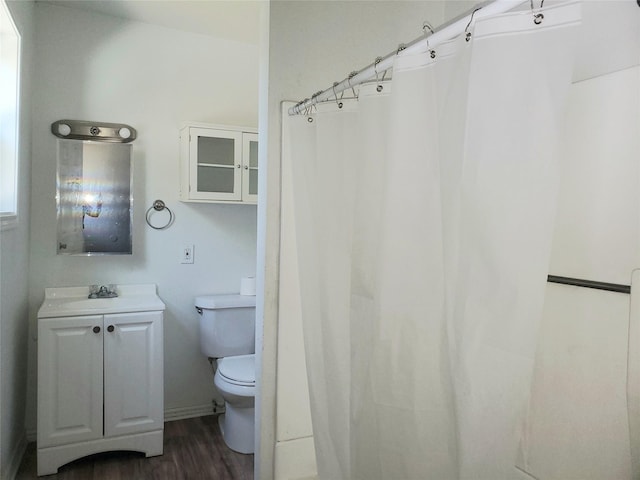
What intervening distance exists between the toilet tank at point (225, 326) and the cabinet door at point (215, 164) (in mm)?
654

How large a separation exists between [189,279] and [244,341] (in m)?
0.54

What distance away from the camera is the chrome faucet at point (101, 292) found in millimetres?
2396

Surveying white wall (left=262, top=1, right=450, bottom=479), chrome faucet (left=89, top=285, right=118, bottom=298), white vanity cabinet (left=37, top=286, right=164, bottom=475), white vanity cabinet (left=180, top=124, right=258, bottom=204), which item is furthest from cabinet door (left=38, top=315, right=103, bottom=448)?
white wall (left=262, top=1, right=450, bottom=479)

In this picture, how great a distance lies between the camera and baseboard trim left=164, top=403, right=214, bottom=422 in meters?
2.67

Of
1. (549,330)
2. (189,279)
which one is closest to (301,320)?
(549,330)

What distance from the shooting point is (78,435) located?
212cm

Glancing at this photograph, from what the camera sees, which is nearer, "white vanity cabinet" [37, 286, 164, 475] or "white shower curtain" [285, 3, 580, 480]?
"white shower curtain" [285, 3, 580, 480]

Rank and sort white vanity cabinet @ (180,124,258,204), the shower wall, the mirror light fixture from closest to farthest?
the shower wall, the mirror light fixture, white vanity cabinet @ (180,124,258,204)

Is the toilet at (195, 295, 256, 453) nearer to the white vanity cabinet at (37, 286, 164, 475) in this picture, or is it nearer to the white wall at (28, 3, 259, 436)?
the white wall at (28, 3, 259, 436)

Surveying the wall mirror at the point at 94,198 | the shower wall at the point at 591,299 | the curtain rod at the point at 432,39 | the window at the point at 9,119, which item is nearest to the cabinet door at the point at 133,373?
the wall mirror at the point at 94,198

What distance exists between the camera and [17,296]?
201 cm

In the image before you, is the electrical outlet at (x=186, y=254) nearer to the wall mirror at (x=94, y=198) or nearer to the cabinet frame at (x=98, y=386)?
the wall mirror at (x=94, y=198)

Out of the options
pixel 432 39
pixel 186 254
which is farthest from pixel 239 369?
pixel 432 39

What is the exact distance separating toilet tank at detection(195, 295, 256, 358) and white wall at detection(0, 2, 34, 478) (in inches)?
36.7
